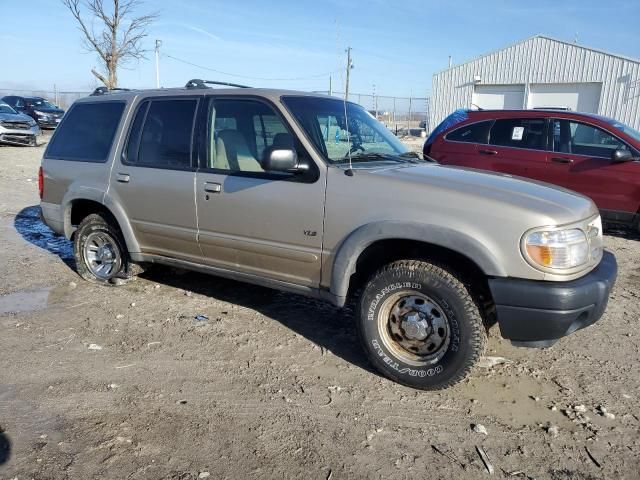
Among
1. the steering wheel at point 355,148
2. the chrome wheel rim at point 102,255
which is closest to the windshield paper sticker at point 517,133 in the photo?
the steering wheel at point 355,148

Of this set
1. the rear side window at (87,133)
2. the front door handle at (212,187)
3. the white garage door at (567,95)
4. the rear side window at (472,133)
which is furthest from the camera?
the white garage door at (567,95)

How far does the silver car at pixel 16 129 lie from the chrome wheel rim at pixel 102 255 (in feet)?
Result: 52.8

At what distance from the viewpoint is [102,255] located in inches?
210

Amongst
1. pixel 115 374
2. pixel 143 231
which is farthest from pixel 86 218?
pixel 115 374

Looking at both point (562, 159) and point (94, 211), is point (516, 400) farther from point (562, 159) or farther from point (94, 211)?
point (562, 159)

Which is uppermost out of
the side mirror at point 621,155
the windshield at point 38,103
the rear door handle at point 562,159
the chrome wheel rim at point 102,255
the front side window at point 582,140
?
the windshield at point 38,103

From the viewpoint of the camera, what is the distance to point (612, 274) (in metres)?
3.32

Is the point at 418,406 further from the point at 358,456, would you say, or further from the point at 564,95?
the point at 564,95

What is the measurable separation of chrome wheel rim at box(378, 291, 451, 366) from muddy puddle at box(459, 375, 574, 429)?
0.36m

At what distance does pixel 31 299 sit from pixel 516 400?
14.2 feet

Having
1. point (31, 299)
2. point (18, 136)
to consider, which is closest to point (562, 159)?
point (31, 299)

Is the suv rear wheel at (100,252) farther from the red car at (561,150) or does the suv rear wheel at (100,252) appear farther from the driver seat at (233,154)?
the red car at (561,150)

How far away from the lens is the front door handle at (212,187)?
4047 millimetres

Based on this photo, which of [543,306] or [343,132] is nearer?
[543,306]
